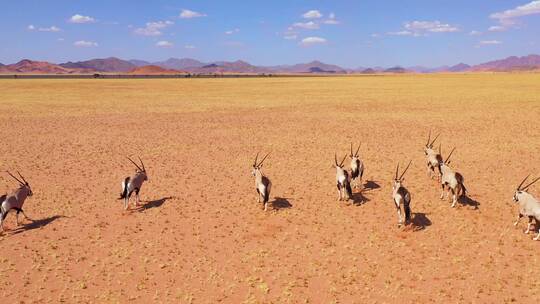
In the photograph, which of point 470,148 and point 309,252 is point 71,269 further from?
point 470,148

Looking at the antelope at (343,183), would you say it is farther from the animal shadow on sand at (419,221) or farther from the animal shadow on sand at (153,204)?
the animal shadow on sand at (153,204)

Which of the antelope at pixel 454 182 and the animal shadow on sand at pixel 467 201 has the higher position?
the antelope at pixel 454 182

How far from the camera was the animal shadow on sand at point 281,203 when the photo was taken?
16.1m

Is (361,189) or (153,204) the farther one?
(361,189)

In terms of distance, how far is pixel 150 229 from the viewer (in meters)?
14.1

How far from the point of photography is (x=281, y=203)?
1645cm

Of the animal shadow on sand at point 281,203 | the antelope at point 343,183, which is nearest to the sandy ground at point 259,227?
the animal shadow on sand at point 281,203

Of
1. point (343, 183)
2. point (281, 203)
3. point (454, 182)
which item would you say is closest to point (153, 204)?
point (281, 203)

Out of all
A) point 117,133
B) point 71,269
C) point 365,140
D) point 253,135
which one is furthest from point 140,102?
point 71,269

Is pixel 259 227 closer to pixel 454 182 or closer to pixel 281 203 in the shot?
pixel 281 203

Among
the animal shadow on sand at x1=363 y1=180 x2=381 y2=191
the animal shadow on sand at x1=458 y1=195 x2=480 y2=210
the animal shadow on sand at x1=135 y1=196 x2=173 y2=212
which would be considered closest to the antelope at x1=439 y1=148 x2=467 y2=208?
the animal shadow on sand at x1=458 y1=195 x2=480 y2=210

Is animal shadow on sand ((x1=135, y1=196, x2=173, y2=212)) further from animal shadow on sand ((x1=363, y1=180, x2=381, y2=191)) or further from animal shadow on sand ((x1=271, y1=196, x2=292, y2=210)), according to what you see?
animal shadow on sand ((x1=363, y1=180, x2=381, y2=191))

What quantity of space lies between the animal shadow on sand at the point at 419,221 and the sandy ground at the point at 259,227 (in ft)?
0.24

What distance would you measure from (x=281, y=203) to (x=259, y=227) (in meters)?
2.36
